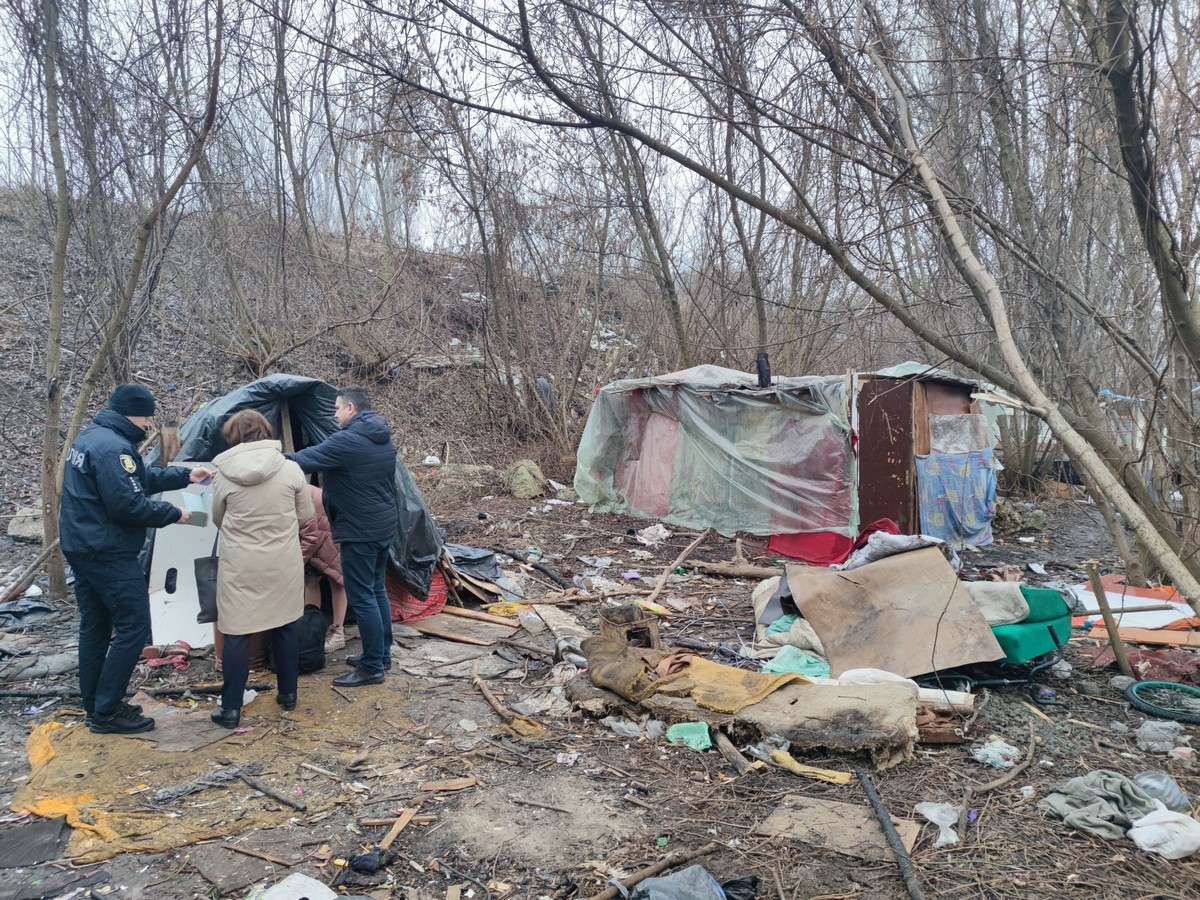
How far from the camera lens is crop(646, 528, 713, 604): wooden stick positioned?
24.3 feet

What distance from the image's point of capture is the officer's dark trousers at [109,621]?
12.8ft

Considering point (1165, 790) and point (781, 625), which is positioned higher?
point (781, 625)

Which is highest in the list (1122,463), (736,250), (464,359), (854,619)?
(736,250)

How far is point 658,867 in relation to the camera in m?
3.06

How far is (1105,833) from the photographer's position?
130 inches

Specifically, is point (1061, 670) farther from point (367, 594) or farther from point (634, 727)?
point (367, 594)

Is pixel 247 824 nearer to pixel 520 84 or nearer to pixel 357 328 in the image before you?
pixel 520 84

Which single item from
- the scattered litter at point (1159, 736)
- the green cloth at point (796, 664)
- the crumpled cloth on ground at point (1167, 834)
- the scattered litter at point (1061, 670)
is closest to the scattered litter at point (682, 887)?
the crumpled cloth on ground at point (1167, 834)

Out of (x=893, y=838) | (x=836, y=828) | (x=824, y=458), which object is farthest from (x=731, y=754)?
(x=824, y=458)

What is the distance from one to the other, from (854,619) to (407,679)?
3.03 metres

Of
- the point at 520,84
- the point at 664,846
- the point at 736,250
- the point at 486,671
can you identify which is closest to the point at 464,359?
the point at 736,250

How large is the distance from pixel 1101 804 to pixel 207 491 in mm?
5387

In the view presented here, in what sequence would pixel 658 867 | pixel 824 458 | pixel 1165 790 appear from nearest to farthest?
pixel 658 867
pixel 1165 790
pixel 824 458

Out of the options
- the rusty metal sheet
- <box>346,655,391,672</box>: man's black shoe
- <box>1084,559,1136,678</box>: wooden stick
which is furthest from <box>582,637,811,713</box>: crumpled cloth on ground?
the rusty metal sheet
